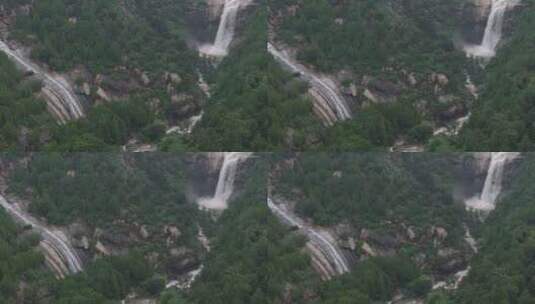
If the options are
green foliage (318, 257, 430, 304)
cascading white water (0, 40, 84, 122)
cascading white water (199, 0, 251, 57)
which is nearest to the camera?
green foliage (318, 257, 430, 304)

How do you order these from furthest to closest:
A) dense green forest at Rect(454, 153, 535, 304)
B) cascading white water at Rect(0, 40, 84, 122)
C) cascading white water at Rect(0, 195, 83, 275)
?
cascading white water at Rect(0, 40, 84, 122) → cascading white water at Rect(0, 195, 83, 275) → dense green forest at Rect(454, 153, 535, 304)

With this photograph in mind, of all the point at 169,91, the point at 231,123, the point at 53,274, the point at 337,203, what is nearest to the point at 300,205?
the point at 337,203

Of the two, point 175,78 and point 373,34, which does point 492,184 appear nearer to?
point 373,34

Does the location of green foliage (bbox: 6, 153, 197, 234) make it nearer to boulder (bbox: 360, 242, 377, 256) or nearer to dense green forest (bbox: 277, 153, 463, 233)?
dense green forest (bbox: 277, 153, 463, 233)

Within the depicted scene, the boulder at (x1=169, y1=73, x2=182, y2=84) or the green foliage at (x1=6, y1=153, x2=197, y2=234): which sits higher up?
the boulder at (x1=169, y1=73, x2=182, y2=84)

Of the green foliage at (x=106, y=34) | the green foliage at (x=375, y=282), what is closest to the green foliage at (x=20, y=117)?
the green foliage at (x=106, y=34)

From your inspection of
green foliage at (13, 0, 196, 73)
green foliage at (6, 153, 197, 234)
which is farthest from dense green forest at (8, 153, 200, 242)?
green foliage at (13, 0, 196, 73)

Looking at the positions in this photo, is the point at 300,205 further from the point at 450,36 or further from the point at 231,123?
the point at 450,36

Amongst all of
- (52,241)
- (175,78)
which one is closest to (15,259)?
(52,241)
